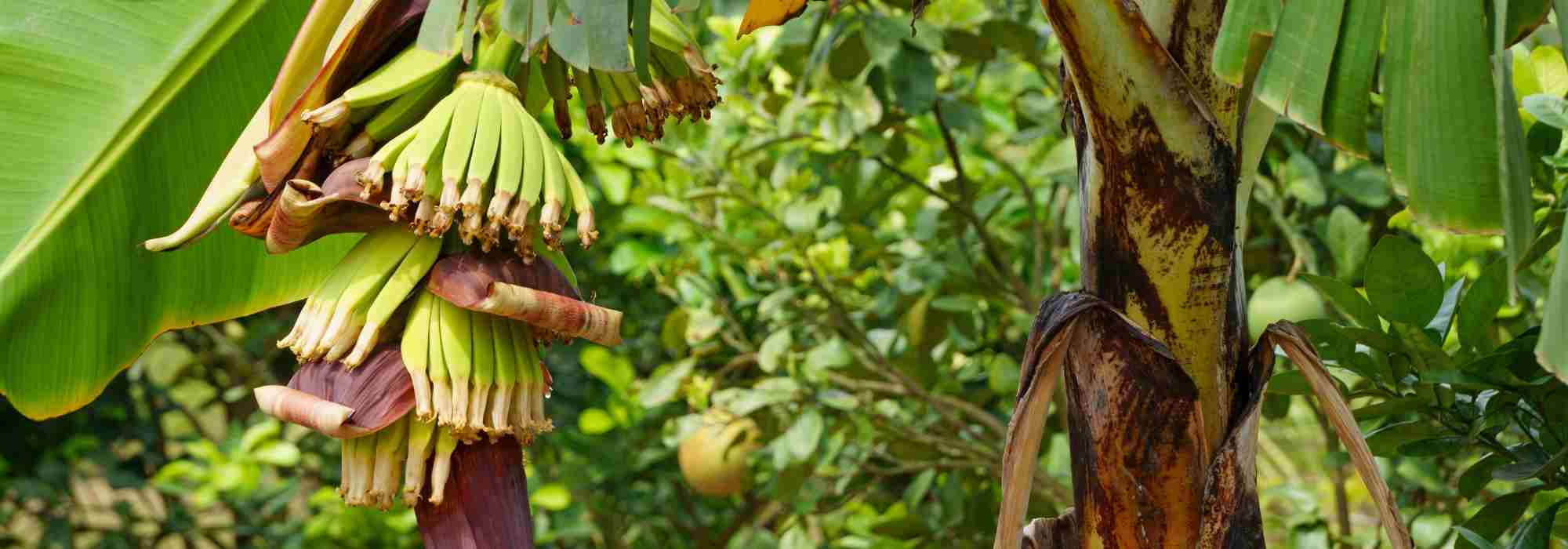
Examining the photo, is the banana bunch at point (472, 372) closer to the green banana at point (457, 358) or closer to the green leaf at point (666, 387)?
the green banana at point (457, 358)

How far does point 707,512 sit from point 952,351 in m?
0.85

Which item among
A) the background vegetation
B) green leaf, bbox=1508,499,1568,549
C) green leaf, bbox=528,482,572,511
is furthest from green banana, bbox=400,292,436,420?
green leaf, bbox=528,482,572,511

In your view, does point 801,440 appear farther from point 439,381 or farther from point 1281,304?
point 439,381

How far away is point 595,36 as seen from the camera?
18.8 inches

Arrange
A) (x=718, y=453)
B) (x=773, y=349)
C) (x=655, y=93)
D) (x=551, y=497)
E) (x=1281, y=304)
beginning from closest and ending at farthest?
(x=655, y=93) < (x=1281, y=304) < (x=773, y=349) < (x=718, y=453) < (x=551, y=497)

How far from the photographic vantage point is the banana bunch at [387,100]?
534 mm

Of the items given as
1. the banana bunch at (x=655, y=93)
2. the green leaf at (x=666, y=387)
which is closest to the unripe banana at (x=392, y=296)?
the banana bunch at (x=655, y=93)

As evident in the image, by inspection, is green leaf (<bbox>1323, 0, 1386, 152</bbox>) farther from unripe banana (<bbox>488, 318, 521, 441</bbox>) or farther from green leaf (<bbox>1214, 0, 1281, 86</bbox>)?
unripe banana (<bbox>488, 318, 521, 441</bbox>)

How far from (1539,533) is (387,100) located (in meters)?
0.64

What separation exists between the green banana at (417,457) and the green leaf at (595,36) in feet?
0.52

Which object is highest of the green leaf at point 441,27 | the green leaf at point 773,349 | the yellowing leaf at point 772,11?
the yellowing leaf at point 772,11

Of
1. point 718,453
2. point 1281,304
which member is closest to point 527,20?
point 1281,304

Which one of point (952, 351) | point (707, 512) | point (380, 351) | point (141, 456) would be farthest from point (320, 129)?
point (141, 456)

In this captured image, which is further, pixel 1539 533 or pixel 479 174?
pixel 1539 533
